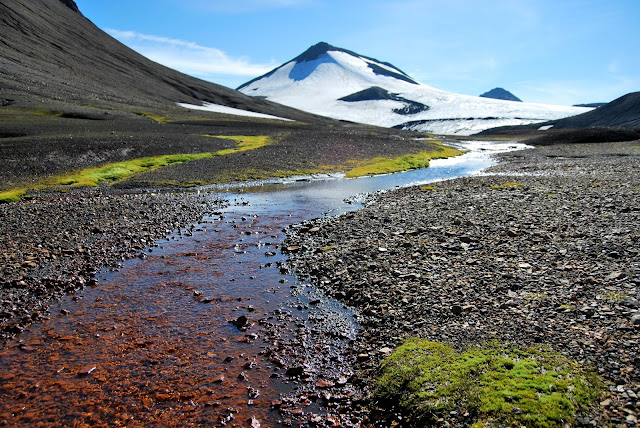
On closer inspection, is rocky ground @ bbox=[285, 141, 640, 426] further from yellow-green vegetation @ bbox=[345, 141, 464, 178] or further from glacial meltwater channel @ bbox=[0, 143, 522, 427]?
yellow-green vegetation @ bbox=[345, 141, 464, 178]

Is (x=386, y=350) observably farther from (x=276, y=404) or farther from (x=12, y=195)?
(x=12, y=195)

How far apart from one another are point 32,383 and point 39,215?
59.0ft

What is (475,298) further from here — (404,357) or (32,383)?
(32,383)

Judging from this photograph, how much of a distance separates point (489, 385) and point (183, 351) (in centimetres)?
749

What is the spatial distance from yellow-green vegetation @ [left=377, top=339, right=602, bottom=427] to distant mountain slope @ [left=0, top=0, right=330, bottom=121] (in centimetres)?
9999

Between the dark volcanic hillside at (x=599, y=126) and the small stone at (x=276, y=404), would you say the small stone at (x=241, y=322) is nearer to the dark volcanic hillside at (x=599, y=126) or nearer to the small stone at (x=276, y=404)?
the small stone at (x=276, y=404)

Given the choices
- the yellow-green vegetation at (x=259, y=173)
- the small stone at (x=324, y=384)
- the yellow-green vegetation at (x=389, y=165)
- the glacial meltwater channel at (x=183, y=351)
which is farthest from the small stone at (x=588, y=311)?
the yellow-green vegetation at (x=389, y=165)

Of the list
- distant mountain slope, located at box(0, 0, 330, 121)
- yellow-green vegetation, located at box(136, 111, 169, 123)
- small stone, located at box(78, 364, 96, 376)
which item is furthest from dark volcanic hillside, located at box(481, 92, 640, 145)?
small stone, located at box(78, 364, 96, 376)

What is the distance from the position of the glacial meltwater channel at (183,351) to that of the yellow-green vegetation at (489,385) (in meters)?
1.43

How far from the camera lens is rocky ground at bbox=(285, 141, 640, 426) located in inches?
391

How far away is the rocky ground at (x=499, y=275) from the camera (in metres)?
9.93

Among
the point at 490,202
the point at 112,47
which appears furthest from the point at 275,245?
the point at 112,47

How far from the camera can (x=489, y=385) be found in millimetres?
8875

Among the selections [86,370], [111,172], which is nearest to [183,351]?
[86,370]
